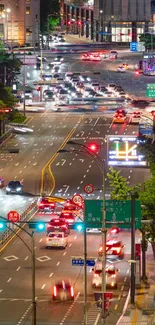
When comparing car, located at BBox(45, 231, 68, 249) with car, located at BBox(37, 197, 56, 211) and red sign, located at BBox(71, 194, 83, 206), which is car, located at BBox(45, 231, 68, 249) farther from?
car, located at BBox(37, 197, 56, 211)

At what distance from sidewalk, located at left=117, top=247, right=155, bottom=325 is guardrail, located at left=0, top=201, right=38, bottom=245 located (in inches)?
663

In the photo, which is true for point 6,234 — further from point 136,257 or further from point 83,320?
point 83,320

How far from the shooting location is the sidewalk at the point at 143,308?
286 ft

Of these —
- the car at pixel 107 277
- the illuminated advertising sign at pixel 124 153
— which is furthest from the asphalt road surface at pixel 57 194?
the illuminated advertising sign at pixel 124 153

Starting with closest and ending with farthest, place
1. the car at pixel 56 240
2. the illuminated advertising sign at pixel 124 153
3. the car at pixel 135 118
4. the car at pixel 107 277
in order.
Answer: the car at pixel 107 277, the car at pixel 56 240, the illuminated advertising sign at pixel 124 153, the car at pixel 135 118

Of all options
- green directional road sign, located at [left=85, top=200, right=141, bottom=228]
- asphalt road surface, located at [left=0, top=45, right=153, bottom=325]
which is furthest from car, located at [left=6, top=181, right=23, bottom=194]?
green directional road sign, located at [left=85, top=200, right=141, bottom=228]

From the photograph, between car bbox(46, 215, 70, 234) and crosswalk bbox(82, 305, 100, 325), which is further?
car bbox(46, 215, 70, 234)

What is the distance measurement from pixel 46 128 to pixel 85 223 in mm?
99870

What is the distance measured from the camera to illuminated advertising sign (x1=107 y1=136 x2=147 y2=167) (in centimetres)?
13050

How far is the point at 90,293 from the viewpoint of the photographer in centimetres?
9469

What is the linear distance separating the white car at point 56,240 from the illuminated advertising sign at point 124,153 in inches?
787

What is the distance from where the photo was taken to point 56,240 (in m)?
111

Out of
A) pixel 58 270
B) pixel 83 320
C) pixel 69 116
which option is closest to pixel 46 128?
pixel 69 116

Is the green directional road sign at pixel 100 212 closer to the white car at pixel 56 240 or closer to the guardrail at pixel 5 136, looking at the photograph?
the white car at pixel 56 240
